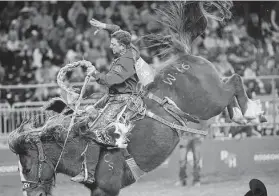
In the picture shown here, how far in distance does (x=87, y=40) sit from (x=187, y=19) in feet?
23.1

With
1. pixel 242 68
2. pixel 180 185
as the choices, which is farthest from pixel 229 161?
pixel 242 68

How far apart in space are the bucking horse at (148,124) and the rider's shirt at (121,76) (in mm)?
161

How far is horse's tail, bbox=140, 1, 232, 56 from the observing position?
6762 mm

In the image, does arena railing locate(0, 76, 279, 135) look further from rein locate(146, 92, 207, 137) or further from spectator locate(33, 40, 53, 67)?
rein locate(146, 92, 207, 137)

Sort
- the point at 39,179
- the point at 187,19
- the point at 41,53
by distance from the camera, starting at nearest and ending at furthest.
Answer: the point at 39,179 < the point at 187,19 < the point at 41,53

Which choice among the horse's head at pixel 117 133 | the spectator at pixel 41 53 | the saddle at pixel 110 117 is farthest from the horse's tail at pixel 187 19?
the spectator at pixel 41 53

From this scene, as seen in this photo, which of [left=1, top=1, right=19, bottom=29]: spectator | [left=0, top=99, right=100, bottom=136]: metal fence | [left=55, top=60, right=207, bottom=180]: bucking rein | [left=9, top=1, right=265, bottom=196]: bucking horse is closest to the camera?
[left=9, top=1, right=265, bottom=196]: bucking horse

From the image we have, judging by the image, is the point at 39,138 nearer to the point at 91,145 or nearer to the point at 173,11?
the point at 91,145

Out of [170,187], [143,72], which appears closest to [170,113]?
[143,72]

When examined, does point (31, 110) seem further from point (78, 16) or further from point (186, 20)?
point (78, 16)

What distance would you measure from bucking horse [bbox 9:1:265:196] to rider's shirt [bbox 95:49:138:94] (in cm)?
16

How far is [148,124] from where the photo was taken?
6117mm

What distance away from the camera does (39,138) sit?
5.82 metres

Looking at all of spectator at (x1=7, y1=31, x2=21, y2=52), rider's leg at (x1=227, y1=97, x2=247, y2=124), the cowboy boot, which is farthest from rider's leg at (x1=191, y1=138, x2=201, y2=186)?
spectator at (x1=7, y1=31, x2=21, y2=52)
